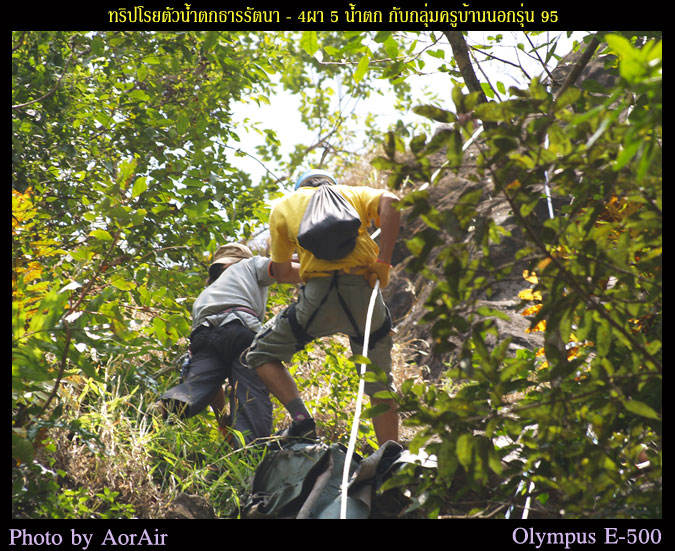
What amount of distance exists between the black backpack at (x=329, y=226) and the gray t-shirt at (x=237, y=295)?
111 centimetres

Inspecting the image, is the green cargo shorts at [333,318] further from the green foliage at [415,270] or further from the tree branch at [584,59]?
the tree branch at [584,59]

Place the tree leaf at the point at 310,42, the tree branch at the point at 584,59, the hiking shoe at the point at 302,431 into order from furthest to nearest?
the hiking shoe at the point at 302,431
the tree branch at the point at 584,59
the tree leaf at the point at 310,42

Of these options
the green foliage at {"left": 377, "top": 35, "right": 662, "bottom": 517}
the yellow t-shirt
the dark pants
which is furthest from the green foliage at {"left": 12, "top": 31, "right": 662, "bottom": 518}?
the yellow t-shirt

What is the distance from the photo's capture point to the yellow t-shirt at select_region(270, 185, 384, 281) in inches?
128

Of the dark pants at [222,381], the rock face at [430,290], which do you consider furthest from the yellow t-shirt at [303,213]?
the rock face at [430,290]

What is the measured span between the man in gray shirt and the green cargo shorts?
0.58 metres

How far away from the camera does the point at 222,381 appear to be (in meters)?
4.19

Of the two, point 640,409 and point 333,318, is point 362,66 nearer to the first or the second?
point 333,318

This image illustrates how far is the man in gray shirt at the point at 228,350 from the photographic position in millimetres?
3863

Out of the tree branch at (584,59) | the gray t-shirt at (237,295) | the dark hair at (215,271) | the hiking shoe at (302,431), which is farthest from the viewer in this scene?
the dark hair at (215,271)

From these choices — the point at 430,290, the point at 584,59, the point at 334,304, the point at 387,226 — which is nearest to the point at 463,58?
the point at 584,59

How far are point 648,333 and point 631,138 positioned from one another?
1.29 m

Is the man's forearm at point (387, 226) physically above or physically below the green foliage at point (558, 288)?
above

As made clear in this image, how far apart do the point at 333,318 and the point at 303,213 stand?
0.59 meters
